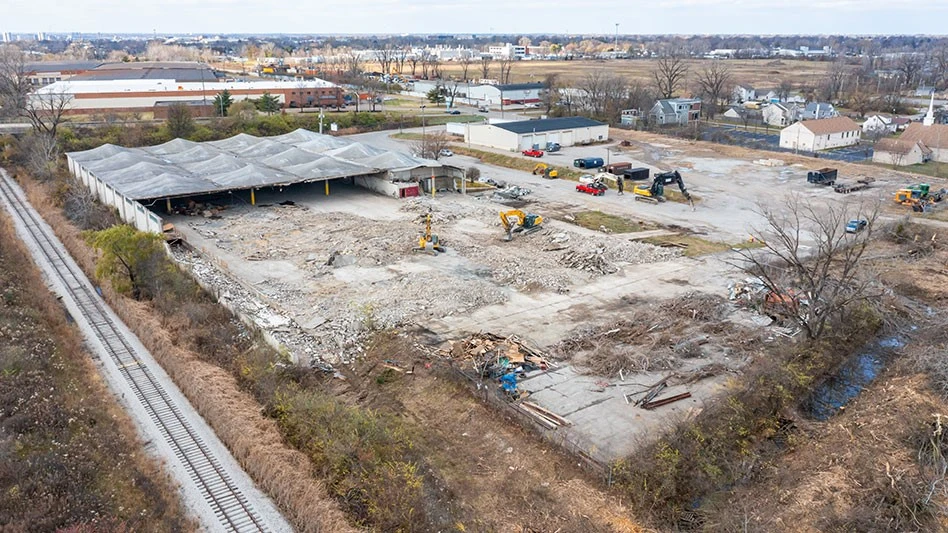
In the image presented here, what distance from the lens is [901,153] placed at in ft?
151

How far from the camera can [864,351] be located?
2016cm

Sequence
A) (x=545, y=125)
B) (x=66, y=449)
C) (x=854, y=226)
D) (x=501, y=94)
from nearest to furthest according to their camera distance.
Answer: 1. (x=66, y=449)
2. (x=854, y=226)
3. (x=545, y=125)
4. (x=501, y=94)

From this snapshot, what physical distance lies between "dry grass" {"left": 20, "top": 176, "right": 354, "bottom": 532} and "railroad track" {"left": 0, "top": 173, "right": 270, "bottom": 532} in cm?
44

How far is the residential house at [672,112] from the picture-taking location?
65.2m

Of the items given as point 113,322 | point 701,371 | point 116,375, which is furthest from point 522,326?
A: point 113,322

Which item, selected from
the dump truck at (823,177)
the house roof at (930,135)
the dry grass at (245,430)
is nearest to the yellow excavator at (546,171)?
the dump truck at (823,177)

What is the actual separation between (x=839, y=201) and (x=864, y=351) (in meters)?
19.8

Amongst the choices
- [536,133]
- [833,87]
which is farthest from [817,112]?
[536,133]

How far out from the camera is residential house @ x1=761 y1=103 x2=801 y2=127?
65494mm

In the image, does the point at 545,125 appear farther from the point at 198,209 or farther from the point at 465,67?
the point at 465,67

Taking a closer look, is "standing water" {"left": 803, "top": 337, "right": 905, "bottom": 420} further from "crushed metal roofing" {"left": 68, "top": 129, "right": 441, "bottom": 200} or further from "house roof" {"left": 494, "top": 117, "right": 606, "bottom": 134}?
"house roof" {"left": 494, "top": 117, "right": 606, "bottom": 134}

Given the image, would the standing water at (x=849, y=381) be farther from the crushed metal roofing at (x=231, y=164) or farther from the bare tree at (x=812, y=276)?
the crushed metal roofing at (x=231, y=164)

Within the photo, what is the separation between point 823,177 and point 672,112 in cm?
2656

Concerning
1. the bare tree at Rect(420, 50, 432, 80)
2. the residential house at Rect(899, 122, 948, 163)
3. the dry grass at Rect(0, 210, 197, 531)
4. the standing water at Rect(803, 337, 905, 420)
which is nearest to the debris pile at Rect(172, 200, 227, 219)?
the dry grass at Rect(0, 210, 197, 531)
